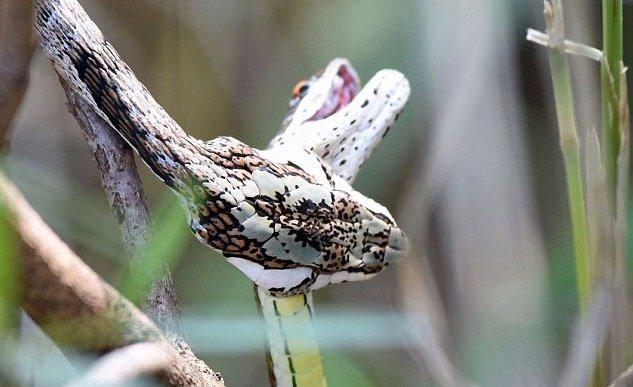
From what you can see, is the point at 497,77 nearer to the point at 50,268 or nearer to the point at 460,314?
the point at 460,314

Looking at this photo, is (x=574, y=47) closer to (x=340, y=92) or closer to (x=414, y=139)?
(x=340, y=92)

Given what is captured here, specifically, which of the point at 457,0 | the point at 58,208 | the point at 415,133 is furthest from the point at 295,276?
the point at 415,133

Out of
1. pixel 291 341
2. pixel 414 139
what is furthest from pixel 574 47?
pixel 414 139

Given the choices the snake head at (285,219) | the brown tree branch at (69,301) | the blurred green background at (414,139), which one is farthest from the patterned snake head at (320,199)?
the blurred green background at (414,139)

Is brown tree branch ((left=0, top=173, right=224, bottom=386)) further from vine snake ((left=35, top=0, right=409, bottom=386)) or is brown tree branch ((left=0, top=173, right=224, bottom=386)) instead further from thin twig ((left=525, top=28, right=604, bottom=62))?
thin twig ((left=525, top=28, right=604, bottom=62))

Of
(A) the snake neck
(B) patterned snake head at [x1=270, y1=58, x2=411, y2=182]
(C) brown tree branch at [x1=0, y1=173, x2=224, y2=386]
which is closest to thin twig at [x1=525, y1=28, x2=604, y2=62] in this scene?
(B) patterned snake head at [x1=270, y1=58, x2=411, y2=182]
